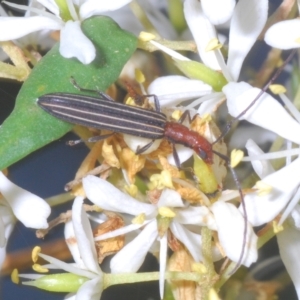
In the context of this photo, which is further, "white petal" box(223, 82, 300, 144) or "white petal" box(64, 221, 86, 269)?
"white petal" box(64, 221, 86, 269)

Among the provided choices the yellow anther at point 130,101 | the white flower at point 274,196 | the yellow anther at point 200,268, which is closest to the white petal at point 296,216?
the white flower at point 274,196

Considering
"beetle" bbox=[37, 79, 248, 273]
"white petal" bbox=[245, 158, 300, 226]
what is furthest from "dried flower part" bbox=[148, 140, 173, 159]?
"white petal" bbox=[245, 158, 300, 226]

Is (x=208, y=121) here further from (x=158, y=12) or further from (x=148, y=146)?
(x=158, y=12)

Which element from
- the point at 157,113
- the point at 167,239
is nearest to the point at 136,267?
the point at 167,239

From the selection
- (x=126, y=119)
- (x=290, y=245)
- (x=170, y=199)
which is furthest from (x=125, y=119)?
(x=290, y=245)

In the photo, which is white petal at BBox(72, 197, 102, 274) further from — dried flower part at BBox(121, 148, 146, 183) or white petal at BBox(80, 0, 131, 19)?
white petal at BBox(80, 0, 131, 19)

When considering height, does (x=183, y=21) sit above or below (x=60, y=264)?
above

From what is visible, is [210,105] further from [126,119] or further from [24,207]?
[24,207]
